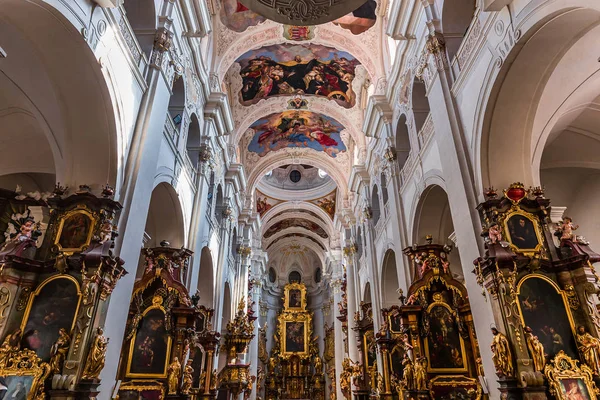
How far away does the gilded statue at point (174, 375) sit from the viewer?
8.05 meters

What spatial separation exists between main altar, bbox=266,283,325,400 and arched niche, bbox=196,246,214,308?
18208 millimetres

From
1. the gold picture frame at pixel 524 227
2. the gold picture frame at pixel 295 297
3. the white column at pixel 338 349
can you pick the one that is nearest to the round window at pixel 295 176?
the white column at pixel 338 349

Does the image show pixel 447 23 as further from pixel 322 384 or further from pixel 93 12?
pixel 322 384

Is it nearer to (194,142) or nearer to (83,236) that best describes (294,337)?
(194,142)

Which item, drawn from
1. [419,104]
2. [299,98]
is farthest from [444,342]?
[299,98]

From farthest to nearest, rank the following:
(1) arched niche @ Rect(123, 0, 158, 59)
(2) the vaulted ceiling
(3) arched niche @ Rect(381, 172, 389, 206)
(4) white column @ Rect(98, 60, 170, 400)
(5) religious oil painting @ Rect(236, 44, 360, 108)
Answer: (5) religious oil painting @ Rect(236, 44, 360, 108)
(2) the vaulted ceiling
(3) arched niche @ Rect(381, 172, 389, 206)
(1) arched niche @ Rect(123, 0, 158, 59)
(4) white column @ Rect(98, 60, 170, 400)

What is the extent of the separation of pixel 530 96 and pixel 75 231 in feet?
25.1

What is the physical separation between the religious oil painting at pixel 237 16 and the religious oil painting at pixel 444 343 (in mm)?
11244

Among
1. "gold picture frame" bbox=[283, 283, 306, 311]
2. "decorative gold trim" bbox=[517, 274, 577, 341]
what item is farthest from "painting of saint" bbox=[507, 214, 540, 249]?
"gold picture frame" bbox=[283, 283, 306, 311]

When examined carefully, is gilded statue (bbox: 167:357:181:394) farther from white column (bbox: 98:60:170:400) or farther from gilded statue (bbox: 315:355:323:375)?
gilded statue (bbox: 315:355:323:375)

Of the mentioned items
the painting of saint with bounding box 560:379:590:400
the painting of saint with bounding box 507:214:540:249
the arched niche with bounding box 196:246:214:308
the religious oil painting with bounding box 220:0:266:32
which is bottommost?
the painting of saint with bounding box 560:379:590:400

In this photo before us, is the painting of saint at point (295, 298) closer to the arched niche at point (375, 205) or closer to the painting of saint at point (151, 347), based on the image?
the arched niche at point (375, 205)

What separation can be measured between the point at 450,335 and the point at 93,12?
30.2ft

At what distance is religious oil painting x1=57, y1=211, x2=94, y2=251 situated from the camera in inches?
243
